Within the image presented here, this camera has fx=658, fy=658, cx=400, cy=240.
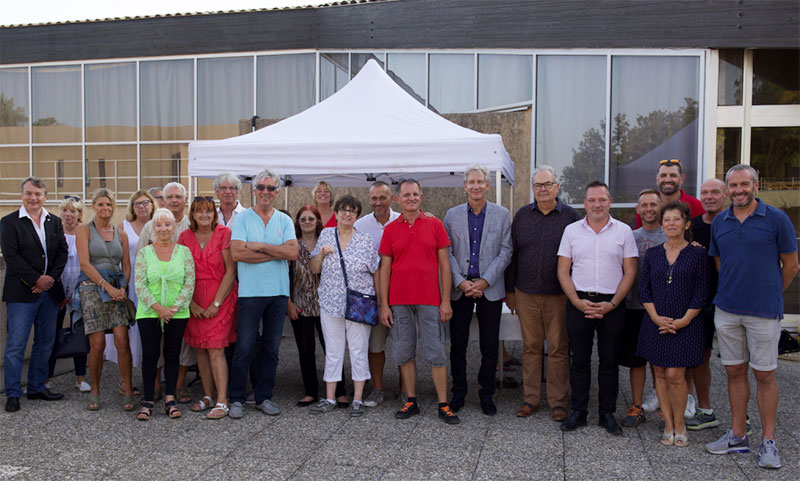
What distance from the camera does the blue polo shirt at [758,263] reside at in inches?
158

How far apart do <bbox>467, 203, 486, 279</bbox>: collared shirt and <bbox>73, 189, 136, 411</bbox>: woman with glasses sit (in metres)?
2.75

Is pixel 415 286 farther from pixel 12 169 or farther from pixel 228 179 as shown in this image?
pixel 12 169

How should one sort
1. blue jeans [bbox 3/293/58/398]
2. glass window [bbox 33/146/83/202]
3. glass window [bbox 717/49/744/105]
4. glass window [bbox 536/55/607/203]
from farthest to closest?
glass window [bbox 33/146/83/202] < glass window [bbox 536/55/607/203] < glass window [bbox 717/49/744/105] < blue jeans [bbox 3/293/58/398]

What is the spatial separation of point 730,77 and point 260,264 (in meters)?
8.47

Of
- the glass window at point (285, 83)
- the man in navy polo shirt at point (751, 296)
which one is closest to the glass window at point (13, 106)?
the glass window at point (285, 83)

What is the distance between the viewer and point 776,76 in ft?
32.8

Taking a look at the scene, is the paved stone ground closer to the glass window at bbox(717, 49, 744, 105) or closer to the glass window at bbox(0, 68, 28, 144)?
the glass window at bbox(717, 49, 744, 105)

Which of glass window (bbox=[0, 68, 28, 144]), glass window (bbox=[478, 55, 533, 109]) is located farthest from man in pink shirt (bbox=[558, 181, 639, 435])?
glass window (bbox=[0, 68, 28, 144])

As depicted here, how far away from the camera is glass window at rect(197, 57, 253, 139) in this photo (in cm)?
1174

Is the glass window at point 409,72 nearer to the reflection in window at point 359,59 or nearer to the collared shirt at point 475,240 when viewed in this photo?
the reflection in window at point 359,59

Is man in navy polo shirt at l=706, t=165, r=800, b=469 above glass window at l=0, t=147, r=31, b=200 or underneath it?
underneath

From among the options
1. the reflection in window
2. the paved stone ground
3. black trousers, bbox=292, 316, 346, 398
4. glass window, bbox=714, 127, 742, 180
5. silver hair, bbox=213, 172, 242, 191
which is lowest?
the paved stone ground

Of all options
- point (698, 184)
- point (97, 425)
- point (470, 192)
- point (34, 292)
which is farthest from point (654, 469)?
point (698, 184)

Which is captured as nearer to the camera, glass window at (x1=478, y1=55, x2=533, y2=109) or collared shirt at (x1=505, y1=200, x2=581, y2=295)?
collared shirt at (x1=505, y1=200, x2=581, y2=295)
